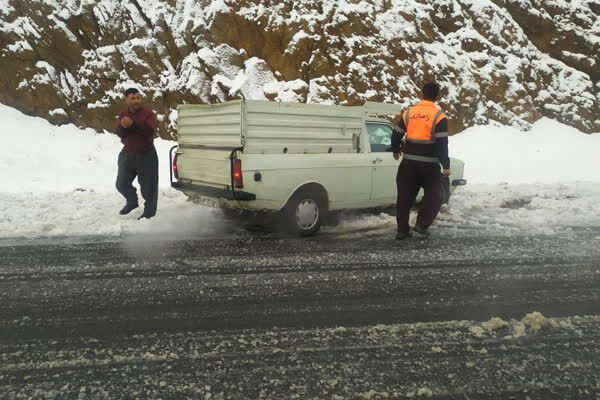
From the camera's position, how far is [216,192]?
5551 millimetres

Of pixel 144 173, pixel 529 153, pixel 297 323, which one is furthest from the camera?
pixel 529 153

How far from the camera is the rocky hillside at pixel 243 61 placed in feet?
44.8

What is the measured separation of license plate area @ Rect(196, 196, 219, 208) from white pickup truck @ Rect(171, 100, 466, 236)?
16 millimetres

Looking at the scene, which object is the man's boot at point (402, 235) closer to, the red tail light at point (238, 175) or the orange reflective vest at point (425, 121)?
the orange reflective vest at point (425, 121)

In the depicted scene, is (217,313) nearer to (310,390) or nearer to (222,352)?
(222,352)

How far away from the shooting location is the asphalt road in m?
2.26

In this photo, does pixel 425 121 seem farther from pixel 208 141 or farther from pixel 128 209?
pixel 128 209

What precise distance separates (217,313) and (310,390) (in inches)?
45.9

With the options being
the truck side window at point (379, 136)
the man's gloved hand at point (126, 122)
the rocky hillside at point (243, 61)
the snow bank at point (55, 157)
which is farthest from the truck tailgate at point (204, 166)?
the rocky hillside at point (243, 61)

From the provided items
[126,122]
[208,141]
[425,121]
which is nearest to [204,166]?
[208,141]

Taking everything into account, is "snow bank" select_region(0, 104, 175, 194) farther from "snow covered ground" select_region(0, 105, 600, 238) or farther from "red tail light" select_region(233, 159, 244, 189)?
"red tail light" select_region(233, 159, 244, 189)

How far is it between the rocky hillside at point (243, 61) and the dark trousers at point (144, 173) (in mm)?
7473

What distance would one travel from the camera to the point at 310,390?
2189 millimetres

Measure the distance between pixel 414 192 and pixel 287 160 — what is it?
176 cm
